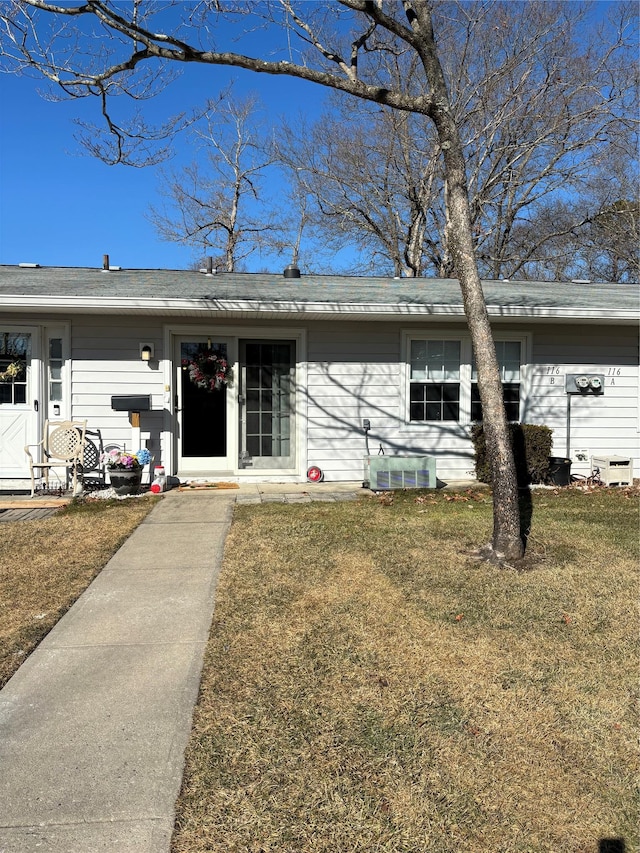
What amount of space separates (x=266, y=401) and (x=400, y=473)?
2.17 metres

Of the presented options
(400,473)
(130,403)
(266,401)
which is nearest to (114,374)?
(130,403)

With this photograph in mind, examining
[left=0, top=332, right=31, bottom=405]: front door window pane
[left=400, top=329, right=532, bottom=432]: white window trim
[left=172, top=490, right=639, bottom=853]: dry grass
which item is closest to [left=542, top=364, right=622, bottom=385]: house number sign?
[left=400, top=329, right=532, bottom=432]: white window trim

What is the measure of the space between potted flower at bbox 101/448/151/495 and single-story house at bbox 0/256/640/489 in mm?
581

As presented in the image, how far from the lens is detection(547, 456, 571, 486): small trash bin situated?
8.45 m

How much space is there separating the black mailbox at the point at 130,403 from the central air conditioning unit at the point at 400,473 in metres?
3.03

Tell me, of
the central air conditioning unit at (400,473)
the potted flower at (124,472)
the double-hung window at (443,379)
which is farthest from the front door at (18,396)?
the double-hung window at (443,379)

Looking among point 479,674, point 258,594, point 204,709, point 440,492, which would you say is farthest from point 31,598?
point 440,492

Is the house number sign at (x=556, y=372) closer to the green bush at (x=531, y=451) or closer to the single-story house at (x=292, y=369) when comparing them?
the single-story house at (x=292, y=369)

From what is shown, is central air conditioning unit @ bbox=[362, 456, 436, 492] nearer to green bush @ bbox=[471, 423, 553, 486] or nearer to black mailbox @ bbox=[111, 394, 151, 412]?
green bush @ bbox=[471, 423, 553, 486]

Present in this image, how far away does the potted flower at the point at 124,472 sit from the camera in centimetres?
741

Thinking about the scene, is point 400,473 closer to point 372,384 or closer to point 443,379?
point 372,384

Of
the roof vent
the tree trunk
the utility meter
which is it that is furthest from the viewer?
the roof vent

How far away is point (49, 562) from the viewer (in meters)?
4.87

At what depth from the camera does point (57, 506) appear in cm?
709
